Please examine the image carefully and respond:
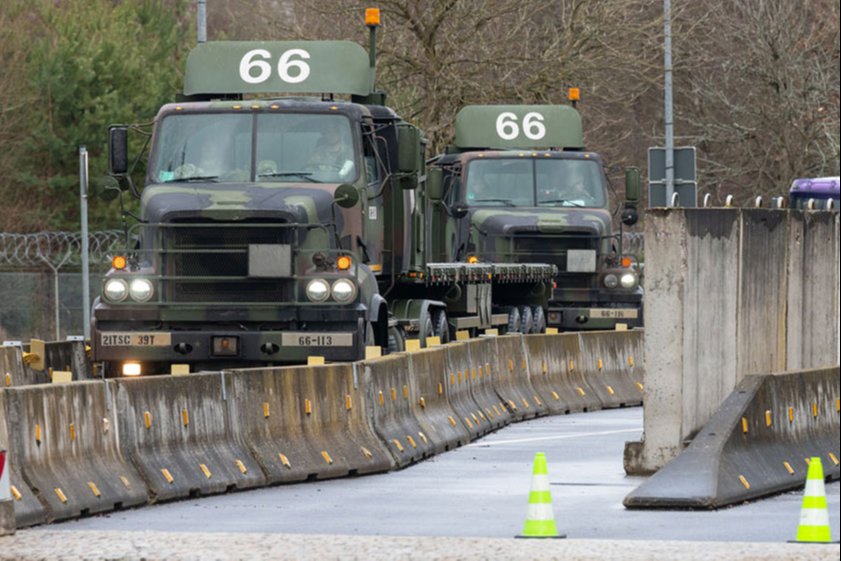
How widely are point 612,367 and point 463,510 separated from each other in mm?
13152

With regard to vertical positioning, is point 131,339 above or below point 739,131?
below

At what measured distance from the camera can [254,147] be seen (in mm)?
21906

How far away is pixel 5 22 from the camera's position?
46.8 meters

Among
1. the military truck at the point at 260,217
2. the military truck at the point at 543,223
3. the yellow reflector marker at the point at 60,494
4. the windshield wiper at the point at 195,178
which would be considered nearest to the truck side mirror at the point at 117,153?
the military truck at the point at 260,217

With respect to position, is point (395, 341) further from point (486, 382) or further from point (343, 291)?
point (343, 291)

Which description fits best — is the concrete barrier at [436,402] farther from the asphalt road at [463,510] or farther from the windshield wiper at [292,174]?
the windshield wiper at [292,174]

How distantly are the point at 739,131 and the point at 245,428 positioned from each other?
40.9 m

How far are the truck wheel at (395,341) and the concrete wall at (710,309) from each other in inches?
253

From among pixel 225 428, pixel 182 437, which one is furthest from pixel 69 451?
pixel 225 428

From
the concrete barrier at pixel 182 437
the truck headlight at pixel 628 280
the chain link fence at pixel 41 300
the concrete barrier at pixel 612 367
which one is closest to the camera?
the concrete barrier at pixel 182 437

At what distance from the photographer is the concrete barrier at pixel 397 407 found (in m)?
17.9

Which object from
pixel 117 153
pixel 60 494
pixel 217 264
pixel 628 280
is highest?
pixel 117 153

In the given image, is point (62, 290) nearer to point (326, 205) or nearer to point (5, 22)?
point (5, 22)

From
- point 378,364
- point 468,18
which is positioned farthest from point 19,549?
point 468,18
